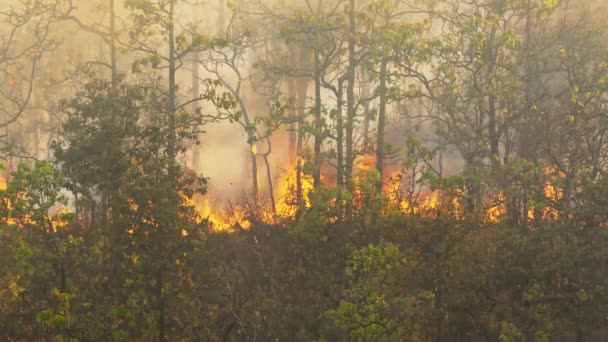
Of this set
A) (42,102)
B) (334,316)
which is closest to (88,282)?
(334,316)

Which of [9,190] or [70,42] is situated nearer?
[9,190]

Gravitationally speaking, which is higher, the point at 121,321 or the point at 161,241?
the point at 161,241

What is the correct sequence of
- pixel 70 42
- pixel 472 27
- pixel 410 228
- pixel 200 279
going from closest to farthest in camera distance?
pixel 410 228 < pixel 200 279 < pixel 472 27 < pixel 70 42

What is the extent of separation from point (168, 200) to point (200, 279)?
2592 millimetres

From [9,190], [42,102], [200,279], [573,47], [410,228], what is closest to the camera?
[9,190]

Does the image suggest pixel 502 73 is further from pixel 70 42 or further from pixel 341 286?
pixel 70 42

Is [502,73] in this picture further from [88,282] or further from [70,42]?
[70,42]

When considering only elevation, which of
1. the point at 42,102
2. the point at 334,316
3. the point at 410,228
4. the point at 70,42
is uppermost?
the point at 70,42

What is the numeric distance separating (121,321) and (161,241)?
1.92 metres

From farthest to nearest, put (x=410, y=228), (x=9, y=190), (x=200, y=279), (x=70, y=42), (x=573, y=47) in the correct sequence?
(x=70, y=42) < (x=573, y=47) < (x=200, y=279) < (x=410, y=228) < (x=9, y=190)

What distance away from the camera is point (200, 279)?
50.8 ft

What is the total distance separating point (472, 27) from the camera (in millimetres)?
19375

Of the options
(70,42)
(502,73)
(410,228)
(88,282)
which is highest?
(70,42)

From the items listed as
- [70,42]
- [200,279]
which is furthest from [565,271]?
[70,42]
